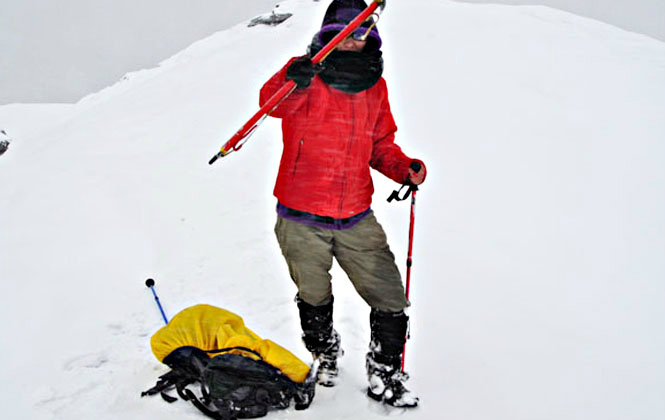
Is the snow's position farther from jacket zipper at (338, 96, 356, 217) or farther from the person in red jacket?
jacket zipper at (338, 96, 356, 217)

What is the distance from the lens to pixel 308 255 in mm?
2496

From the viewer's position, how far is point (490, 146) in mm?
6266

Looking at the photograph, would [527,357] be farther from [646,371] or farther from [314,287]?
[314,287]

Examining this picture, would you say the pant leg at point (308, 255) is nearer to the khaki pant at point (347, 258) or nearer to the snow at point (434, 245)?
the khaki pant at point (347, 258)

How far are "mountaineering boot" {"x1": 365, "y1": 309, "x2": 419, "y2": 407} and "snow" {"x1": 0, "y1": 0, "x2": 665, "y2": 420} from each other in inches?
4.1

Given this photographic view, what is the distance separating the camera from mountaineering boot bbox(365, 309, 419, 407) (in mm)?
2576

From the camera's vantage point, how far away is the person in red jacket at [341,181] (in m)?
2.27

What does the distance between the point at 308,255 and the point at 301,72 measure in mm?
1026

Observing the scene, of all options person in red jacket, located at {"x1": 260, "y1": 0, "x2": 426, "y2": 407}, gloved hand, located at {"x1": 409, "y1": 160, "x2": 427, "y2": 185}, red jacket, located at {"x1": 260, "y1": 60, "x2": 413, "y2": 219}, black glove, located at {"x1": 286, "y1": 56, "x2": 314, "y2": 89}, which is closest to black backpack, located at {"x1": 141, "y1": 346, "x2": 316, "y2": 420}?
person in red jacket, located at {"x1": 260, "y1": 0, "x2": 426, "y2": 407}

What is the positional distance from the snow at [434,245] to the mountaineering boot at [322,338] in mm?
115

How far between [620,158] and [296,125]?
205 inches

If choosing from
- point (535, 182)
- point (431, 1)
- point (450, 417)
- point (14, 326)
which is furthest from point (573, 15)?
point (14, 326)

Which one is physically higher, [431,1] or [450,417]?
[431,1]

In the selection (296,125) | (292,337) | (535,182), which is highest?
(296,125)
